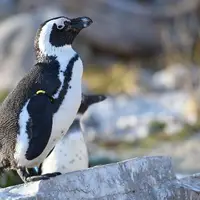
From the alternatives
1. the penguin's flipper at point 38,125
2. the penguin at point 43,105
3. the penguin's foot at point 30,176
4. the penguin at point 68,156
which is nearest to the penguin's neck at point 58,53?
the penguin at point 43,105

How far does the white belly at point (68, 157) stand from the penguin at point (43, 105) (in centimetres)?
126

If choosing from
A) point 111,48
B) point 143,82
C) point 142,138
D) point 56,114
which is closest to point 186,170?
point 142,138

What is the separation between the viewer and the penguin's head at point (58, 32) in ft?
15.2

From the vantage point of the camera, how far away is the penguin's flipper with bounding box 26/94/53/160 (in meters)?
4.37

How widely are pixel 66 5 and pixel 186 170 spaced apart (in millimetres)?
12233

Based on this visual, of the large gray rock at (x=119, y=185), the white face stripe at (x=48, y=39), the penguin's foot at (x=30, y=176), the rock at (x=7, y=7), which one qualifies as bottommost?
the large gray rock at (x=119, y=185)

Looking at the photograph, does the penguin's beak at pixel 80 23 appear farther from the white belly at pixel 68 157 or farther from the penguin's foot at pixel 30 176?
the white belly at pixel 68 157

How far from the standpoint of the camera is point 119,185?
4.57m

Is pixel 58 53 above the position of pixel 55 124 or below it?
above

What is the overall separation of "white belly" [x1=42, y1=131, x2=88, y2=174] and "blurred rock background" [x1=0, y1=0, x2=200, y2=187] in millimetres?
533

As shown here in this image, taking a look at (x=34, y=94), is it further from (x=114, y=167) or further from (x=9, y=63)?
(x=9, y=63)

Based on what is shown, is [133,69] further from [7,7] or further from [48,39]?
[48,39]

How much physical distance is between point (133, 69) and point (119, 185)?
42.3 ft

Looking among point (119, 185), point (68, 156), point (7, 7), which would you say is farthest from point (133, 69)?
point (119, 185)
